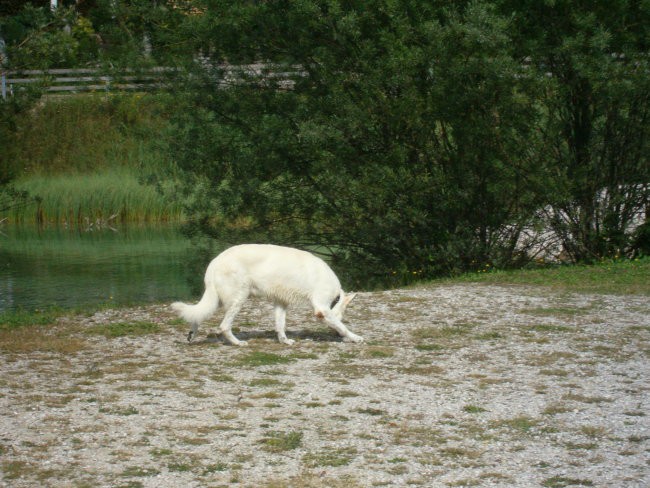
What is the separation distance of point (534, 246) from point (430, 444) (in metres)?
10.9

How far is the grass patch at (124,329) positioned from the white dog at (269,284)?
0.92 m

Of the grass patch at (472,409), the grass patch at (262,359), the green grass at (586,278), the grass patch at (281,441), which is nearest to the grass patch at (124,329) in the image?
the grass patch at (262,359)

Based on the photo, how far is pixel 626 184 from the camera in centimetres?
1703

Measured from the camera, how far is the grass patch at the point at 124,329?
10.6 meters

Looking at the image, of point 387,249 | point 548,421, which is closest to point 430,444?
point 548,421

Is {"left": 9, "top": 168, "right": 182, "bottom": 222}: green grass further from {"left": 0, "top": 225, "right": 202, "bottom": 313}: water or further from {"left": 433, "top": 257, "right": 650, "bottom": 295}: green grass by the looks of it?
Result: {"left": 433, "top": 257, "right": 650, "bottom": 295}: green grass

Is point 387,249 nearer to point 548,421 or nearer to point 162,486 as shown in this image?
point 548,421

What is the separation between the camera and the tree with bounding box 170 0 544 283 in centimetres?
1501

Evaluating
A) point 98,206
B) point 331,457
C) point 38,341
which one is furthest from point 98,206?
point 331,457

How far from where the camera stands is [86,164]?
37.7m

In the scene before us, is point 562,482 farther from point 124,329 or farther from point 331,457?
point 124,329

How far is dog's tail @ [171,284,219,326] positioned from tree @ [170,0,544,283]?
227 inches

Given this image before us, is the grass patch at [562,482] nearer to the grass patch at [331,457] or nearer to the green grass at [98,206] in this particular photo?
the grass patch at [331,457]

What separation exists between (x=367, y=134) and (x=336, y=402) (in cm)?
865
